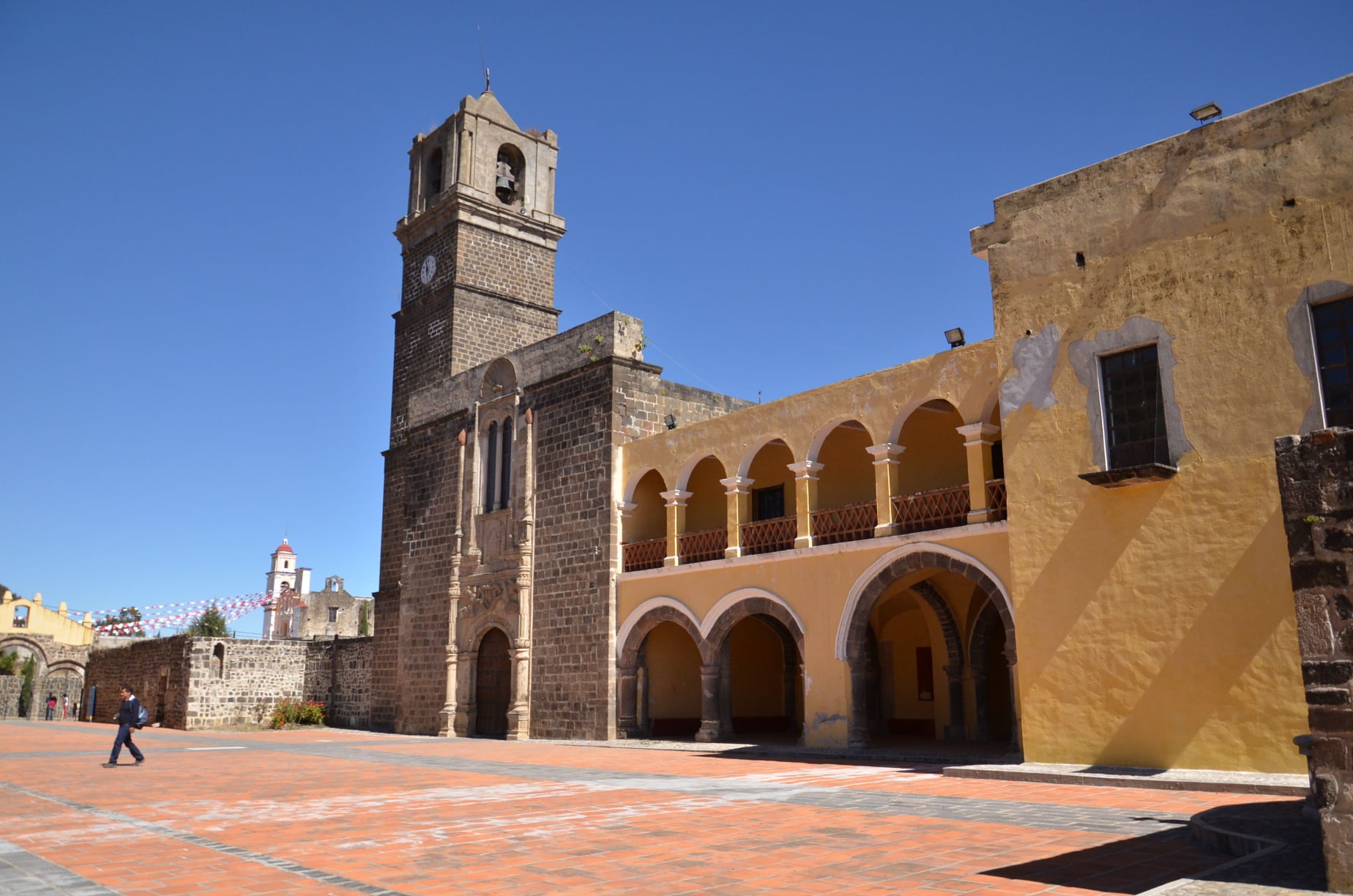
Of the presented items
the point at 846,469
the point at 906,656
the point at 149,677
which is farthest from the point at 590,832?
the point at 149,677

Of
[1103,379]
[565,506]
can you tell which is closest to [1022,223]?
[1103,379]

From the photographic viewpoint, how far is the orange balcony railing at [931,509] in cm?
1389

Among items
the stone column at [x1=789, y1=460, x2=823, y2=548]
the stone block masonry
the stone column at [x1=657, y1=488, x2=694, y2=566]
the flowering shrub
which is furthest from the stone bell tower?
the stone column at [x1=789, y1=460, x2=823, y2=548]

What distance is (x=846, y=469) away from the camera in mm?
18156

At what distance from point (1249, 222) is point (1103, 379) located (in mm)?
2097

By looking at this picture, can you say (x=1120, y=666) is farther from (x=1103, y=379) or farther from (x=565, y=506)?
(x=565, y=506)

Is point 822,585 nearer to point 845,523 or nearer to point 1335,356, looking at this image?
point 845,523

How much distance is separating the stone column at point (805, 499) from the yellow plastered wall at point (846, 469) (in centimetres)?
233

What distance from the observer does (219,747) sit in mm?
17391

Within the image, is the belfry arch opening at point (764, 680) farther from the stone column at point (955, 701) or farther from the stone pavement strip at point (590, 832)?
the stone pavement strip at point (590, 832)

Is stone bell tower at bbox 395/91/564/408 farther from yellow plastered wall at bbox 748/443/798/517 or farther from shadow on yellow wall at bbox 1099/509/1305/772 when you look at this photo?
shadow on yellow wall at bbox 1099/509/1305/772

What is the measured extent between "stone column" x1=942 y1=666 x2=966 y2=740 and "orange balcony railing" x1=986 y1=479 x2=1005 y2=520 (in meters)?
4.32

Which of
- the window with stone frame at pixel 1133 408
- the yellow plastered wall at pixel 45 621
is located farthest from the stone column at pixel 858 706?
the yellow plastered wall at pixel 45 621

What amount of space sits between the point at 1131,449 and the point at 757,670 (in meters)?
11.0
